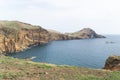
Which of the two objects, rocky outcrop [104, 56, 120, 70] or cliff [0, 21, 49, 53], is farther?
cliff [0, 21, 49, 53]

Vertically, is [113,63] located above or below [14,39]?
below

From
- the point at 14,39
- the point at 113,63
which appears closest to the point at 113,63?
the point at 113,63

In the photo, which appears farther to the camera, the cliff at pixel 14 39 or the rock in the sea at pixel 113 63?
the cliff at pixel 14 39

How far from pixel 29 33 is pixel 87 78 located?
178103mm

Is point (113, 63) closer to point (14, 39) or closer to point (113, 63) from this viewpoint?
point (113, 63)

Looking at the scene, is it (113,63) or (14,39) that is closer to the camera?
(113,63)

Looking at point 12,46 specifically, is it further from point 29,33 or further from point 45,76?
point 45,76

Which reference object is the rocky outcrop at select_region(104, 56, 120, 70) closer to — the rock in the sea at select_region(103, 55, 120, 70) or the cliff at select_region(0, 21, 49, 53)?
the rock in the sea at select_region(103, 55, 120, 70)

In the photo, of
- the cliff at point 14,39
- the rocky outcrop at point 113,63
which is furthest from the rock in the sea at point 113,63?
the cliff at point 14,39

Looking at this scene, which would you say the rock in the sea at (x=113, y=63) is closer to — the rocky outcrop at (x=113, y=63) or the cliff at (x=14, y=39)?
the rocky outcrop at (x=113, y=63)

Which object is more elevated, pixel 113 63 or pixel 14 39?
pixel 14 39

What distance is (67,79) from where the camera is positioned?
22.1m

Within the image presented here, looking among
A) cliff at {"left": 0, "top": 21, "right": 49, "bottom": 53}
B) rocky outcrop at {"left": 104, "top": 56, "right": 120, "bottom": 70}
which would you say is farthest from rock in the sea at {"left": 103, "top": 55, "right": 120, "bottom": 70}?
cliff at {"left": 0, "top": 21, "right": 49, "bottom": 53}

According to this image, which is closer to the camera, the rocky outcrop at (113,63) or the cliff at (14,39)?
the rocky outcrop at (113,63)
